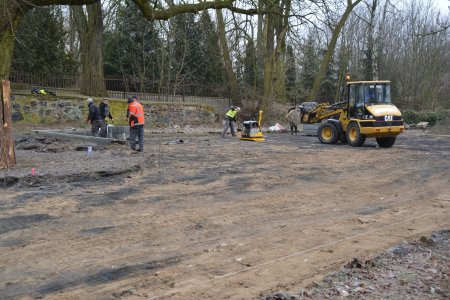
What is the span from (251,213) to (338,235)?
170cm

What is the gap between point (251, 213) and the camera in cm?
839

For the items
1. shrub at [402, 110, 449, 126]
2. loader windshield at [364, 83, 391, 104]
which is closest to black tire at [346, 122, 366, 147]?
loader windshield at [364, 83, 391, 104]

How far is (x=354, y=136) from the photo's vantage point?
2092 centimetres

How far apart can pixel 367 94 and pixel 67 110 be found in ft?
→ 44.6

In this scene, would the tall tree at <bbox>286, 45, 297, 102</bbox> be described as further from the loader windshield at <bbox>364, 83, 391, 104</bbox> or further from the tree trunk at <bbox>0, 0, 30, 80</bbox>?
the tree trunk at <bbox>0, 0, 30, 80</bbox>

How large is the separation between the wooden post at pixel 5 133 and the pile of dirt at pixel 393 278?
8600mm

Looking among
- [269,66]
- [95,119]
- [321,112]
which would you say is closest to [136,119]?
[95,119]

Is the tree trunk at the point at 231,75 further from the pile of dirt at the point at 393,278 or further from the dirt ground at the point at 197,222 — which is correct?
the pile of dirt at the point at 393,278

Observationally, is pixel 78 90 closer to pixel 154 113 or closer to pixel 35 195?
pixel 154 113

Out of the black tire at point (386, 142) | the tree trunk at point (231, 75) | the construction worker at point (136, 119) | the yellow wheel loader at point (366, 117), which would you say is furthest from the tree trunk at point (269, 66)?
the construction worker at point (136, 119)

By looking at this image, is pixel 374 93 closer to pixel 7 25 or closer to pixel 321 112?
pixel 321 112

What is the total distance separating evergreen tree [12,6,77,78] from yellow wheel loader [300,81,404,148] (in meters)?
14.5

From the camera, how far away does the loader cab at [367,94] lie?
66.0 feet

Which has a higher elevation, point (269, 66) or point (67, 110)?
point (269, 66)
